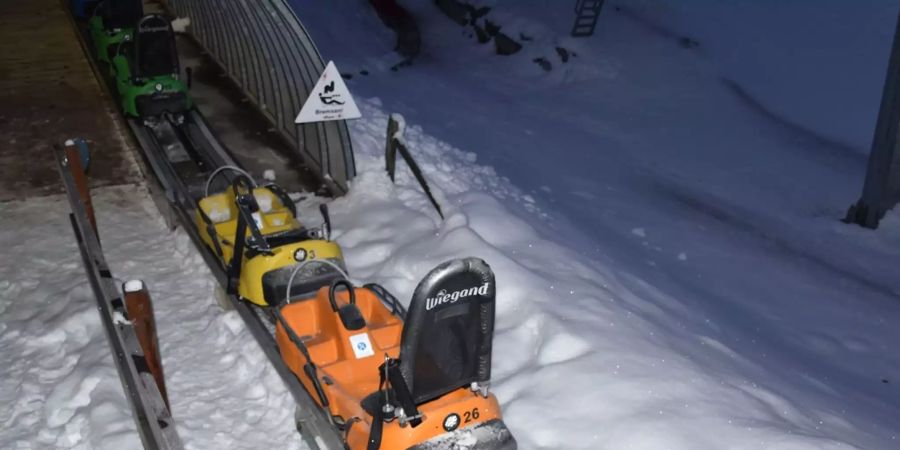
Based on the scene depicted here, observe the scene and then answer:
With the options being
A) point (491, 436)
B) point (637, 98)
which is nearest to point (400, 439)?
point (491, 436)

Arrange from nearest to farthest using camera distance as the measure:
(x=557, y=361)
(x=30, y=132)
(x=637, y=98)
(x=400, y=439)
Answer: (x=400, y=439), (x=557, y=361), (x=30, y=132), (x=637, y=98)

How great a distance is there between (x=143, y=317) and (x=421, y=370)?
159cm

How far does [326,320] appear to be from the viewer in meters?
5.86

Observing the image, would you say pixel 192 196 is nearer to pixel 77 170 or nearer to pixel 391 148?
pixel 77 170

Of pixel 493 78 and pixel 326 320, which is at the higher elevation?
pixel 326 320

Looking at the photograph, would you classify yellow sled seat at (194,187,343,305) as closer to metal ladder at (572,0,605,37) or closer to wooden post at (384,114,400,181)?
wooden post at (384,114,400,181)

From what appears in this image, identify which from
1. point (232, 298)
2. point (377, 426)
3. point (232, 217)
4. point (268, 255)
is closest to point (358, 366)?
point (377, 426)

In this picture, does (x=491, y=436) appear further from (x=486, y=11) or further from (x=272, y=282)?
(x=486, y=11)

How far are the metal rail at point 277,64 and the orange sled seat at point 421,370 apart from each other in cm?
422

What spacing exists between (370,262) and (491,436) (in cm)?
349

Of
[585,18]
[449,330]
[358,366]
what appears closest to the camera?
[449,330]

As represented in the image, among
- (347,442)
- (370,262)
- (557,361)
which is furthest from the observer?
(370,262)

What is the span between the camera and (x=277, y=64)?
444 inches

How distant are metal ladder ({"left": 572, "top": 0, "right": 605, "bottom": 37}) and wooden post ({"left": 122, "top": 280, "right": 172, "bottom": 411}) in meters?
16.6
